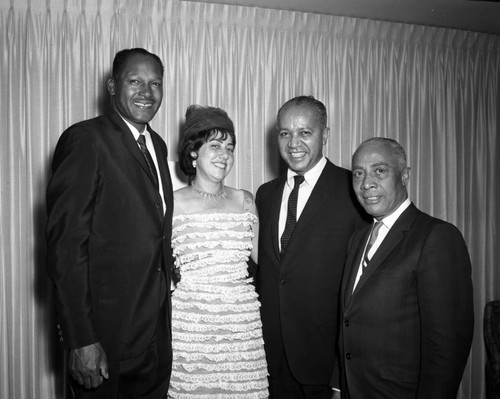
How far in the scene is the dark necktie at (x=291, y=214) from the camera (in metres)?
2.69

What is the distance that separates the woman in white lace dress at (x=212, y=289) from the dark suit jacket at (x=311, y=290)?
14 centimetres

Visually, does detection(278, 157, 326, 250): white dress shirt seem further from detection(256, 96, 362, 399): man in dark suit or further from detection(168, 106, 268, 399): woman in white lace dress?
detection(168, 106, 268, 399): woman in white lace dress

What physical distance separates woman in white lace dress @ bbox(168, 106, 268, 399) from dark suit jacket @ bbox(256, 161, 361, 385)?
0.14 meters

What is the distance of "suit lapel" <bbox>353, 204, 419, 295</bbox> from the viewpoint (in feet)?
6.87

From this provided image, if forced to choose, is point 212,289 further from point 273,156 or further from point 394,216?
point 273,156

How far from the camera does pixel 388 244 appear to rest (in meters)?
2.11

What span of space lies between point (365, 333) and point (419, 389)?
29 cm

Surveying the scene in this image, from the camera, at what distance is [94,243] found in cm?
220

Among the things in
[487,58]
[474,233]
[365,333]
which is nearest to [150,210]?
[365,333]

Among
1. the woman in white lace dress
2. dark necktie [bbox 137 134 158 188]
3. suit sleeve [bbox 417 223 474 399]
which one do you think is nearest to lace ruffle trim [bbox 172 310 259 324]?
the woman in white lace dress

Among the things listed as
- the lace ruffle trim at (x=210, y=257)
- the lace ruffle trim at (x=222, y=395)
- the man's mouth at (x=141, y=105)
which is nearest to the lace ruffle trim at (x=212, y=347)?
the lace ruffle trim at (x=222, y=395)

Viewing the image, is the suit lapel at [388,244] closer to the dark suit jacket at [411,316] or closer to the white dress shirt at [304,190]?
the dark suit jacket at [411,316]

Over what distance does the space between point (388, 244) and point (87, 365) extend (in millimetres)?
1348

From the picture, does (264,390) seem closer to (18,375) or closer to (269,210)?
(269,210)
